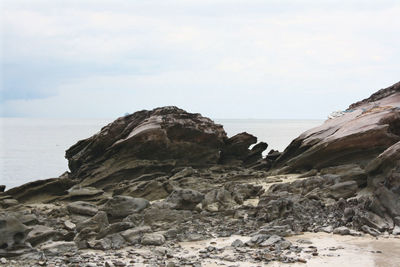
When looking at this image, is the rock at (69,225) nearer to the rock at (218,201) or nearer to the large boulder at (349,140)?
the rock at (218,201)

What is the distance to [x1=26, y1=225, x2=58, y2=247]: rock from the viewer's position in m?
16.1

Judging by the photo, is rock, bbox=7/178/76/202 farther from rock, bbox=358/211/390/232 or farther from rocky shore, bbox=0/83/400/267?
rock, bbox=358/211/390/232

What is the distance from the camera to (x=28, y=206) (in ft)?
82.6

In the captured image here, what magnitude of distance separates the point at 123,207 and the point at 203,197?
3418 millimetres

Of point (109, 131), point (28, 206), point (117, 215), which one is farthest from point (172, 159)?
point (117, 215)

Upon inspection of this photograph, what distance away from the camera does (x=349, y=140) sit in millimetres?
28781

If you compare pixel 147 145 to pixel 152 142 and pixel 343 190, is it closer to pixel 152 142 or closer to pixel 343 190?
pixel 152 142

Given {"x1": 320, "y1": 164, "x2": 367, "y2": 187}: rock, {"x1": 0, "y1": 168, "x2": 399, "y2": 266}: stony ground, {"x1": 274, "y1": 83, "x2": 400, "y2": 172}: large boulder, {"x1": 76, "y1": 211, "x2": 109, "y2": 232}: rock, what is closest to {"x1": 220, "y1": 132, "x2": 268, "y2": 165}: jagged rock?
{"x1": 274, "y1": 83, "x2": 400, "y2": 172}: large boulder

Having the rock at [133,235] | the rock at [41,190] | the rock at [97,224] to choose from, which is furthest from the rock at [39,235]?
the rock at [41,190]

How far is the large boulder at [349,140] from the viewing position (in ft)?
92.5

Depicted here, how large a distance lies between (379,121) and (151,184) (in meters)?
13.0

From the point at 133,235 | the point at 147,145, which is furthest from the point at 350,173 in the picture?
the point at 147,145

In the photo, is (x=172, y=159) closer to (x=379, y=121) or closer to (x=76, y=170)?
(x=76, y=170)

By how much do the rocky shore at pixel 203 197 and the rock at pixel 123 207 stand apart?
4 centimetres
